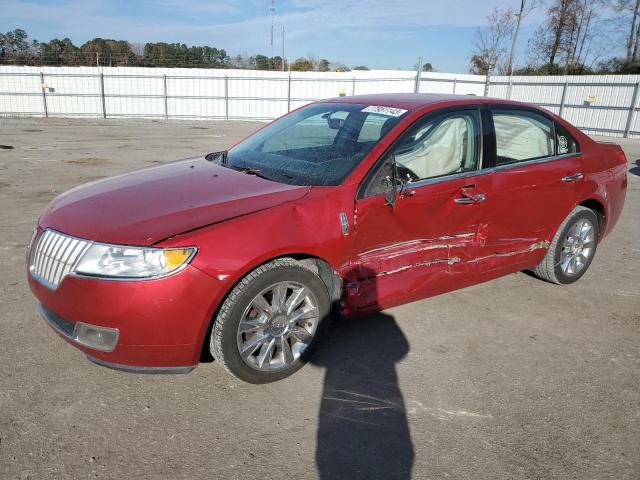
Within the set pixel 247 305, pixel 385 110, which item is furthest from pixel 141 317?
pixel 385 110

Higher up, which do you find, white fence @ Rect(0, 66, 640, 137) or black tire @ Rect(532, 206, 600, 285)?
white fence @ Rect(0, 66, 640, 137)

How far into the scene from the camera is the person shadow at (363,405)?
237cm

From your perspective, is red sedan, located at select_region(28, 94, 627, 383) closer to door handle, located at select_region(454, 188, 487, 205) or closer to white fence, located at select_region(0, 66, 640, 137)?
door handle, located at select_region(454, 188, 487, 205)

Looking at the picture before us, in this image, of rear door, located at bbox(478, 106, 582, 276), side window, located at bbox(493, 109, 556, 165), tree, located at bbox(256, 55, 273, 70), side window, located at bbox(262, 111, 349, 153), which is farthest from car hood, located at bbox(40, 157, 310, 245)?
tree, located at bbox(256, 55, 273, 70)

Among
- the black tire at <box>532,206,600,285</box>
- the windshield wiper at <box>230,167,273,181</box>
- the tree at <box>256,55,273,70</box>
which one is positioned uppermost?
the tree at <box>256,55,273,70</box>

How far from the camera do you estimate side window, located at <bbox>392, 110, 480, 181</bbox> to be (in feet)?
11.2

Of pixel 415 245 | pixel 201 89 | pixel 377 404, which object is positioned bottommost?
pixel 377 404

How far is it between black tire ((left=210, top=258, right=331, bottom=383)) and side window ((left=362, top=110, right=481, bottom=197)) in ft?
2.21

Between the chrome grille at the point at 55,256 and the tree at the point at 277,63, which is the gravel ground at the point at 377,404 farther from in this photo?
the tree at the point at 277,63

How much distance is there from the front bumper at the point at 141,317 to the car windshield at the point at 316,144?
3.45 ft

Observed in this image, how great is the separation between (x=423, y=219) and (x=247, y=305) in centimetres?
138

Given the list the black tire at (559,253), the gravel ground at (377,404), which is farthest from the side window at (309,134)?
the black tire at (559,253)

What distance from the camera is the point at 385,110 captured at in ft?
12.0

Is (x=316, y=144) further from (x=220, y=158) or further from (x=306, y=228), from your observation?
(x=306, y=228)
